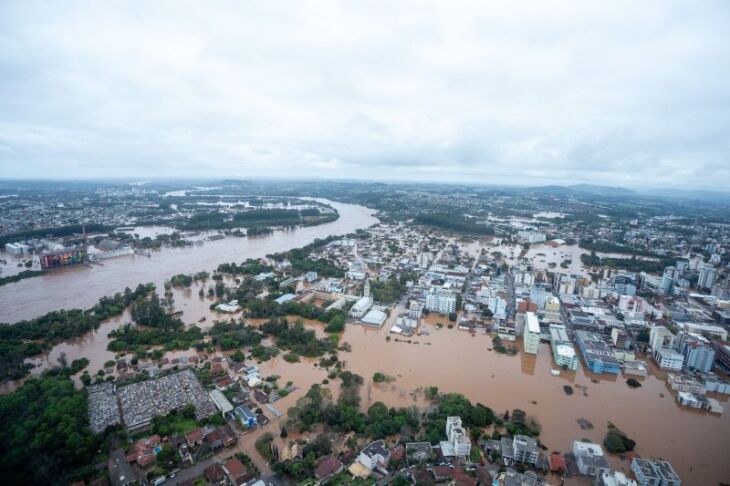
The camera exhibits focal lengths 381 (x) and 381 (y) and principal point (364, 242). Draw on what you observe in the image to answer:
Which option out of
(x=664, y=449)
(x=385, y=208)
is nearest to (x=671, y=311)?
(x=664, y=449)

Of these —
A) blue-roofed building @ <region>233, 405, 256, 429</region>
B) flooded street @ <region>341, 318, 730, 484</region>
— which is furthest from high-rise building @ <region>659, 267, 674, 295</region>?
blue-roofed building @ <region>233, 405, 256, 429</region>

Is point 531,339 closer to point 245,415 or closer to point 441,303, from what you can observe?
point 441,303

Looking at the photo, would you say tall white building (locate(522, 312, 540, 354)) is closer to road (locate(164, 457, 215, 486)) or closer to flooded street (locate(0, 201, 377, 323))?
road (locate(164, 457, 215, 486))

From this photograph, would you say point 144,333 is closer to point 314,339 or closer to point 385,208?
point 314,339

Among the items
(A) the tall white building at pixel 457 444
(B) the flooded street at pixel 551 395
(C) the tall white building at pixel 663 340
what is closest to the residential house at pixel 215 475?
(B) the flooded street at pixel 551 395

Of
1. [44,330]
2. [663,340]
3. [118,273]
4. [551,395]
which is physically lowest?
[551,395]

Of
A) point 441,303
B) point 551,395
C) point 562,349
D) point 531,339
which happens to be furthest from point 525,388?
point 441,303
